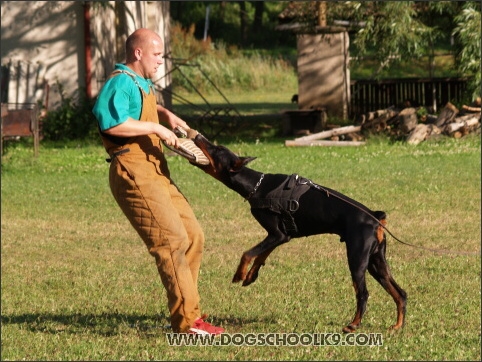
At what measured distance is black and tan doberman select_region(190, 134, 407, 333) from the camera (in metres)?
7.17

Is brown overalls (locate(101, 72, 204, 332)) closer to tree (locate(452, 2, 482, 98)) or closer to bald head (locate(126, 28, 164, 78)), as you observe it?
bald head (locate(126, 28, 164, 78))

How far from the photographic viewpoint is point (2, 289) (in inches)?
395

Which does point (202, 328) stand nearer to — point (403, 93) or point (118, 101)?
point (118, 101)

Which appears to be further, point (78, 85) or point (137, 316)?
point (78, 85)

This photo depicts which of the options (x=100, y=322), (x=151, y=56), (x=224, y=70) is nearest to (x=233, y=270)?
(x=100, y=322)

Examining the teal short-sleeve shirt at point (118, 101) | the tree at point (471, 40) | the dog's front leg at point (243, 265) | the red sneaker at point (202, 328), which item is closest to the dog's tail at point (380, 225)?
→ the dog's front leg at point (243, 265)

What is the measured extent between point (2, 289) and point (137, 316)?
6.71 ft

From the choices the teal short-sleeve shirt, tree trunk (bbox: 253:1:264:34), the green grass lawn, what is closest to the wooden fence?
the green grass lawn

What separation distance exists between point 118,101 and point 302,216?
146cm

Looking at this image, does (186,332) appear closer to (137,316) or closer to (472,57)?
(137,316)

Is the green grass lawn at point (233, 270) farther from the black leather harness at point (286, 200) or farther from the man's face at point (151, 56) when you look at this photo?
the man's face at point (151, 56)

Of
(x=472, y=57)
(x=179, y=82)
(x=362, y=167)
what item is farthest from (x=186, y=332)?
(x=179, y=82)

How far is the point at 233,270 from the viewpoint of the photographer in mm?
10570

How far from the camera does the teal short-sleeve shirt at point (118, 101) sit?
23.2 ft
